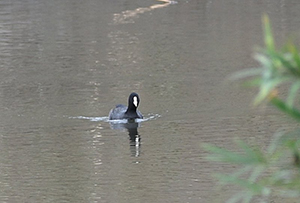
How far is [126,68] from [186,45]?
374 centimetres

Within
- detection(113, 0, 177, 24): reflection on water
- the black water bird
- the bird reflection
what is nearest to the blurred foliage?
the bird reflection

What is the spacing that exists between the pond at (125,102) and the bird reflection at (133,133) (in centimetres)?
3

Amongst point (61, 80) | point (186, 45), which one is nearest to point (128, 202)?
point (61, 80)

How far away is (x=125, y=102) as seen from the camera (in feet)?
54.0

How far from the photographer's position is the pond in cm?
1100

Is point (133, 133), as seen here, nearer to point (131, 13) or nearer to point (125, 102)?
point (125, 102)

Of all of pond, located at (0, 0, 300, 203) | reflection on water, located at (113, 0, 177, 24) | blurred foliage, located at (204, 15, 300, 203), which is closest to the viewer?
blurred foliage, located at (204, 15, 300, 203)

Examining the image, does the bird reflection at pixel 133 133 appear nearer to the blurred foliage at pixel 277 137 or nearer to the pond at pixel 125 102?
the pond at pixel 125 102

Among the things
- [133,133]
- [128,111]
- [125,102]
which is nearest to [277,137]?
[133,133]

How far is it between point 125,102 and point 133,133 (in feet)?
7.08

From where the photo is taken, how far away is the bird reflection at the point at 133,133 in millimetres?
12844

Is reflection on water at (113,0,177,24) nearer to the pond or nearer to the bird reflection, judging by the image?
the pond

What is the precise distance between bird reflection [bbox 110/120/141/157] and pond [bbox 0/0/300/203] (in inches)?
1.1

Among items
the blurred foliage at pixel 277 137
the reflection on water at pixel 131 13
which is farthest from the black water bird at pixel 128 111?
the reflection on water at pixel 131 13
